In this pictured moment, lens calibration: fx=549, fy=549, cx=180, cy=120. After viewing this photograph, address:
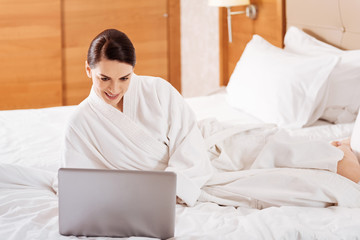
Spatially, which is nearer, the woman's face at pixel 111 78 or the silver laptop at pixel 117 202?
the silver laptop at pixel 117 202

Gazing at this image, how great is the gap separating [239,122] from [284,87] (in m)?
0.28

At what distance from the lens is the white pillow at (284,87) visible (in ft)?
8.68

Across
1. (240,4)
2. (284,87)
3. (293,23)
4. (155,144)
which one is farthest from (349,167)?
(240,4)

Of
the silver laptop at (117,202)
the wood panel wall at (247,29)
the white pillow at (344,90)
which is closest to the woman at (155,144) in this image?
the silver laptop at (117,202)

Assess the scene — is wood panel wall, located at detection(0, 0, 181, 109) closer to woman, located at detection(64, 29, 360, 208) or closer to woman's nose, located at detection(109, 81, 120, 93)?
woman, located at detection(64, 29, 360, 208)

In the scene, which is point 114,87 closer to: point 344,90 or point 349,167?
point 349,167

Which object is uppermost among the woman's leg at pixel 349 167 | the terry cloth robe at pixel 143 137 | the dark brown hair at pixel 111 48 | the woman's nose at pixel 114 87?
the dark brown hair at pixel 111 48

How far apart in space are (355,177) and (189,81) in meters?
2.74

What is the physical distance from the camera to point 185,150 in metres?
1.89

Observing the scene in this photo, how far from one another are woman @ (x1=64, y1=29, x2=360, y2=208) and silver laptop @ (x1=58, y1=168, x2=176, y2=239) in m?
0.28

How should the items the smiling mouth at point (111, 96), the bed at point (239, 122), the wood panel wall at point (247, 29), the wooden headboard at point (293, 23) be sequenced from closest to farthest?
the bed at point (239, 122) → the smiling mouth at point (111, 96) → the wooden headboard at point (293, 23) → the wood panel wall at point (247, 29)

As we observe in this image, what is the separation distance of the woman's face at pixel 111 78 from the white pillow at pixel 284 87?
113cm

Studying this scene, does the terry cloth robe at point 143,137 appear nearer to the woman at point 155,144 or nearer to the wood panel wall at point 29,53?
the woman at point 155,144

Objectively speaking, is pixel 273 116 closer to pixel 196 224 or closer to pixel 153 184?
pixel 196 224
